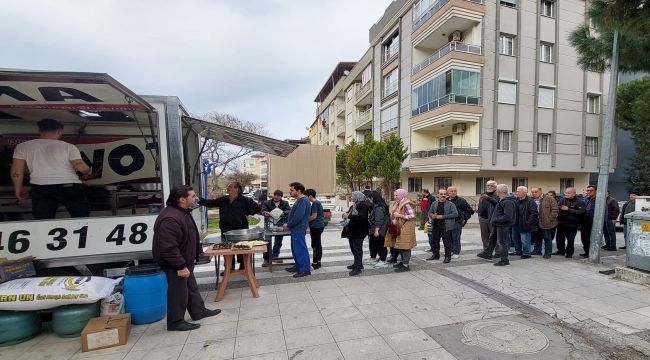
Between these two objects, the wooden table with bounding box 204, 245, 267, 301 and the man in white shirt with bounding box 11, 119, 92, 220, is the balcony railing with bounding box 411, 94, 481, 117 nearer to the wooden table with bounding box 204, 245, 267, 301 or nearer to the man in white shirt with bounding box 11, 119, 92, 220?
the wooden table with bounding box 204, 245, 267, 301

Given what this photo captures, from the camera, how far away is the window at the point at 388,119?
24688mm

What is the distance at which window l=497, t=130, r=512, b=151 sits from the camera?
19172 millimetres

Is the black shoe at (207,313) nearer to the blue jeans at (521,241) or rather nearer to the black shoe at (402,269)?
the black shoe at (402,269)

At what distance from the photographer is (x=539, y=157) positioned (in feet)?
64.9

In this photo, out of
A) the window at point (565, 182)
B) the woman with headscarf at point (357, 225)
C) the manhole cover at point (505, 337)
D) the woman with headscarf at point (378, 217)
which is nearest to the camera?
the manhole cover at point (505, 337)

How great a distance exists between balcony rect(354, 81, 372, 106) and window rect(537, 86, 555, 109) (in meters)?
14.0

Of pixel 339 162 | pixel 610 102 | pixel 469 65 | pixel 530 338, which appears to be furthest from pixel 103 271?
pixel 339 162

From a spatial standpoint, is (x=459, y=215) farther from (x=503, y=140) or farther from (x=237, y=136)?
(x=503, y=140)

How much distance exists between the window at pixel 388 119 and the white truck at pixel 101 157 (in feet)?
63.6

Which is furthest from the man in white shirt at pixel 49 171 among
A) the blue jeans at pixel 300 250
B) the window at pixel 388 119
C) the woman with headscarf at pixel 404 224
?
the window at pixel 388 119

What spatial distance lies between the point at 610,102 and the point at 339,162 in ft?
66.6

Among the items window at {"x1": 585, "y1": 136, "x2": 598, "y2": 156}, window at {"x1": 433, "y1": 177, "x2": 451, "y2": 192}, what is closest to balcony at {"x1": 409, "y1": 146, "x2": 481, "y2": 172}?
window at {"x1": 433, "y1": 177, "x2": 451, "y2": 192}

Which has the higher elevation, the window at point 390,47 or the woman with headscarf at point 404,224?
the window at point 390,47

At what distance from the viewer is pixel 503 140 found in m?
19.3
